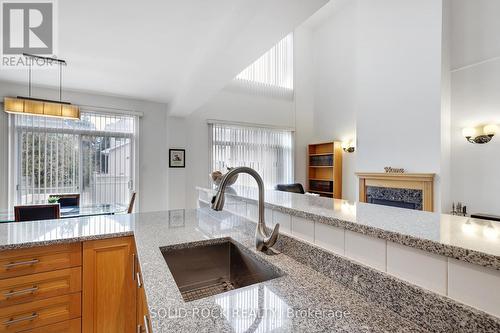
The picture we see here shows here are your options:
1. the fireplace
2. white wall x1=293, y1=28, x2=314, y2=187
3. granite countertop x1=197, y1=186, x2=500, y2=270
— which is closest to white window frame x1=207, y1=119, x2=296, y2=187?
white wall x1=293, y1=28, x2=314, y2=187

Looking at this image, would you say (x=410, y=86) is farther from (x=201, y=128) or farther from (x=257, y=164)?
(x=201, y=128)

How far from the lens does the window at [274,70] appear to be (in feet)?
19.1

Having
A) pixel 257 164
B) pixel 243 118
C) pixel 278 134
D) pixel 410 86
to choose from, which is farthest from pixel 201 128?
pixel 410 86

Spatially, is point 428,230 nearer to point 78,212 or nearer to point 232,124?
point 78,212

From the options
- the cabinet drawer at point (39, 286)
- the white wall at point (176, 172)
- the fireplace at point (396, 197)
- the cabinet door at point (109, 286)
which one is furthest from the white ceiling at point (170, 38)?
the fireplace at point (396, 197)

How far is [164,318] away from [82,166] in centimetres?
432

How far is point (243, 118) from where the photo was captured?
218 inches

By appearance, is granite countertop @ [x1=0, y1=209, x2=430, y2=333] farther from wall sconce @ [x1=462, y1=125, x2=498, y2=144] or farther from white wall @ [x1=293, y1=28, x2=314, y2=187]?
white wall @ [x1=293, y1=28, x2=314, y2=187]

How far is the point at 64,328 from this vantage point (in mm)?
1294

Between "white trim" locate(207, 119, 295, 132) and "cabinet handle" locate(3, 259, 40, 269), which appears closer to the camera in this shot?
"cabinet handle" locate(3, 259, 40, 269)

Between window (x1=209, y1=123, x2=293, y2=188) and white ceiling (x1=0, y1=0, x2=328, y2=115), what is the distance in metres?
1.74

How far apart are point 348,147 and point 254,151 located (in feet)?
6.98

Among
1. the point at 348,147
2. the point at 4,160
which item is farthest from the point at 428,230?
the point at 348,147

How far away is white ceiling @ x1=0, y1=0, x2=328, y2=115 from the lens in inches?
68.4
